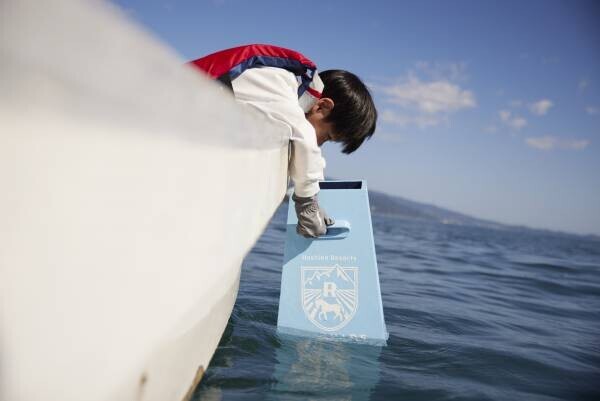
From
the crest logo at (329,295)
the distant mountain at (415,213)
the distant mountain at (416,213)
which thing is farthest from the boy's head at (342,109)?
the distant mountain at (416,213)

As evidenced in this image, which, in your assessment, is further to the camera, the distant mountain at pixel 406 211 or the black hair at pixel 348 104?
the distant mountain at pixel 406 211

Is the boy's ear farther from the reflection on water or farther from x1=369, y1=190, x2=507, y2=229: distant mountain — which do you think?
x1=369, y1=190, x2=507, y2=229: distant mountain

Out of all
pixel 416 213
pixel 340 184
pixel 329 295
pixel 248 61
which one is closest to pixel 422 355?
pixel 329 295

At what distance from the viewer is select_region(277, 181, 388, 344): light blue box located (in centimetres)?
Answer: 171

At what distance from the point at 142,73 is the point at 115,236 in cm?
16

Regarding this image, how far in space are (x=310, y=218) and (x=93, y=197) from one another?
4.44 ft

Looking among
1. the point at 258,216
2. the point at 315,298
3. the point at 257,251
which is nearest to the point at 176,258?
the point at 258,216

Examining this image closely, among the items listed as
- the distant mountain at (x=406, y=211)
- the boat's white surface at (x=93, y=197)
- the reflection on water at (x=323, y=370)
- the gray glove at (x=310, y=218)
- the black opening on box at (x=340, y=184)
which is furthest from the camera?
the distant mountain at (x=406, y=211)

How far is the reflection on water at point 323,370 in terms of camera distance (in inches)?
48.7

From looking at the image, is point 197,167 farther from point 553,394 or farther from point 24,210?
point 553,394

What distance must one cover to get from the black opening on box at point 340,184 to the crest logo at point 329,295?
44cm

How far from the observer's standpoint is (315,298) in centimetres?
176

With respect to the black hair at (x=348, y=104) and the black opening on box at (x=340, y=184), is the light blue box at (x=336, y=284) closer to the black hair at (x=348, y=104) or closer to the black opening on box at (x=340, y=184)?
the black opening on box at (x=340, y=184)

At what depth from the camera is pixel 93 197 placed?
37 cm
